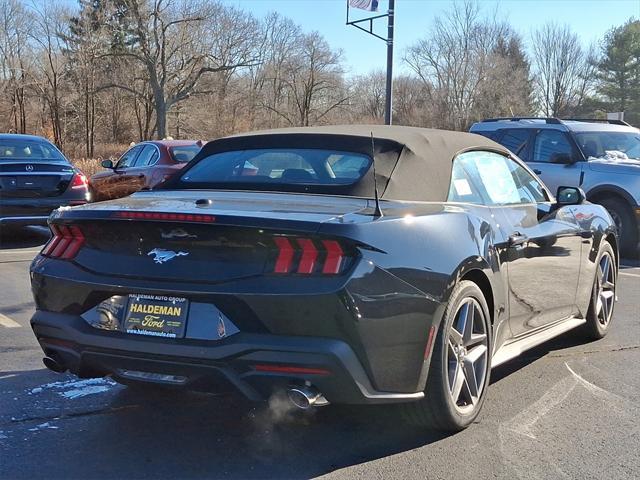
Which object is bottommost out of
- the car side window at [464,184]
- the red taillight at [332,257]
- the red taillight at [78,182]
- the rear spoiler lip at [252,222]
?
the red taillight at [78,182]

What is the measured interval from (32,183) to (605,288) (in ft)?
25.4

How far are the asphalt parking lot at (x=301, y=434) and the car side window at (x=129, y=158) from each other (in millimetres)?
8437

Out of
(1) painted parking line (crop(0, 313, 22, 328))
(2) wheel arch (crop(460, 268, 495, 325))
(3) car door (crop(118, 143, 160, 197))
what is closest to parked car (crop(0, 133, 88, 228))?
(3) car door (crop(118, 143, 160, 197))

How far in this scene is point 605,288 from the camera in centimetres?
583

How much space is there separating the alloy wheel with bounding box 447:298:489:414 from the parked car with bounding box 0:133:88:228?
773 cm

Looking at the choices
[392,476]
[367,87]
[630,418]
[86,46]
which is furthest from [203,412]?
[367,87]

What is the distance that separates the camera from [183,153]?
12141 millimetres

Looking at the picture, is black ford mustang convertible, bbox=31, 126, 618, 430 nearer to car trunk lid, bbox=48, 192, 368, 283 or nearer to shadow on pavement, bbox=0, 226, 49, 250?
car trunk lid, bbox=48, 192, 368, 283

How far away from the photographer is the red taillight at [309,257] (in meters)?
3.05

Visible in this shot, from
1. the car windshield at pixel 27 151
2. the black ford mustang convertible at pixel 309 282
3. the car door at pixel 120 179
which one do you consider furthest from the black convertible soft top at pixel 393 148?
the car door at pixel 120 179

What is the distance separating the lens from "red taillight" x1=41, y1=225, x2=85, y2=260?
11.6 feet

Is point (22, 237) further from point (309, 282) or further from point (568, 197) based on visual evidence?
point (309, 282)

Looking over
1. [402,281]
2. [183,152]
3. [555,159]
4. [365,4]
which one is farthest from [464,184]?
[365,4]

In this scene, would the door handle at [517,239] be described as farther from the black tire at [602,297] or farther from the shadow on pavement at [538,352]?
the black tire at [602,297]
